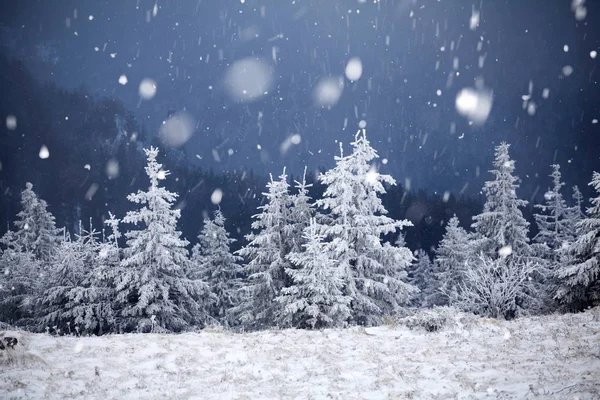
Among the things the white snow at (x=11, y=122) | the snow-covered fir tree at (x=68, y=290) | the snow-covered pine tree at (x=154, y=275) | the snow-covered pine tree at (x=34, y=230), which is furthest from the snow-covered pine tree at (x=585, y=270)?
the white snow at (x=11, y=122)

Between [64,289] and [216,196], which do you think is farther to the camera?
[216,196]

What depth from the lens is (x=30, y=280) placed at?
89.7 feet

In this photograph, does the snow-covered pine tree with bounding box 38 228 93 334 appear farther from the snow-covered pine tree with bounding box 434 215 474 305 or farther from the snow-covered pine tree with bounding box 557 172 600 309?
the snow-covered pine tree with bounding box 434 215 474 305

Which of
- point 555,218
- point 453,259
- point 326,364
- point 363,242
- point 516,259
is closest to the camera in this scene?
point 326,364

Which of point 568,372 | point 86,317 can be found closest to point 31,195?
Answer: point 86,317

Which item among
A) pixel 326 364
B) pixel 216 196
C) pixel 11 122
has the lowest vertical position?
pixel 326 364

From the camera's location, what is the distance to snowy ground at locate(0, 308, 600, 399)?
721 cm

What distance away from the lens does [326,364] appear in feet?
30.3

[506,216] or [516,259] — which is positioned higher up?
[506,216]

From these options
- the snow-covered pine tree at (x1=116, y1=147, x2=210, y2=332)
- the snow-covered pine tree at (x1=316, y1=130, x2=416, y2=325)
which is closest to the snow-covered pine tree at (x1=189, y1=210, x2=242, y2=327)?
the snow-covered pine tree at (x1=116, y1=147, x2=210, y2=332)

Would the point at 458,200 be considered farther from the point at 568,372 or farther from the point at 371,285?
the point at 568,372

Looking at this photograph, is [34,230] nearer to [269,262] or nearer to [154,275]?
[154,275]

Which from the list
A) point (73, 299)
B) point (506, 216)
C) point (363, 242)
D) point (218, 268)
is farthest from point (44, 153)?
point (506, 216)

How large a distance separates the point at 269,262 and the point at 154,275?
677cm
